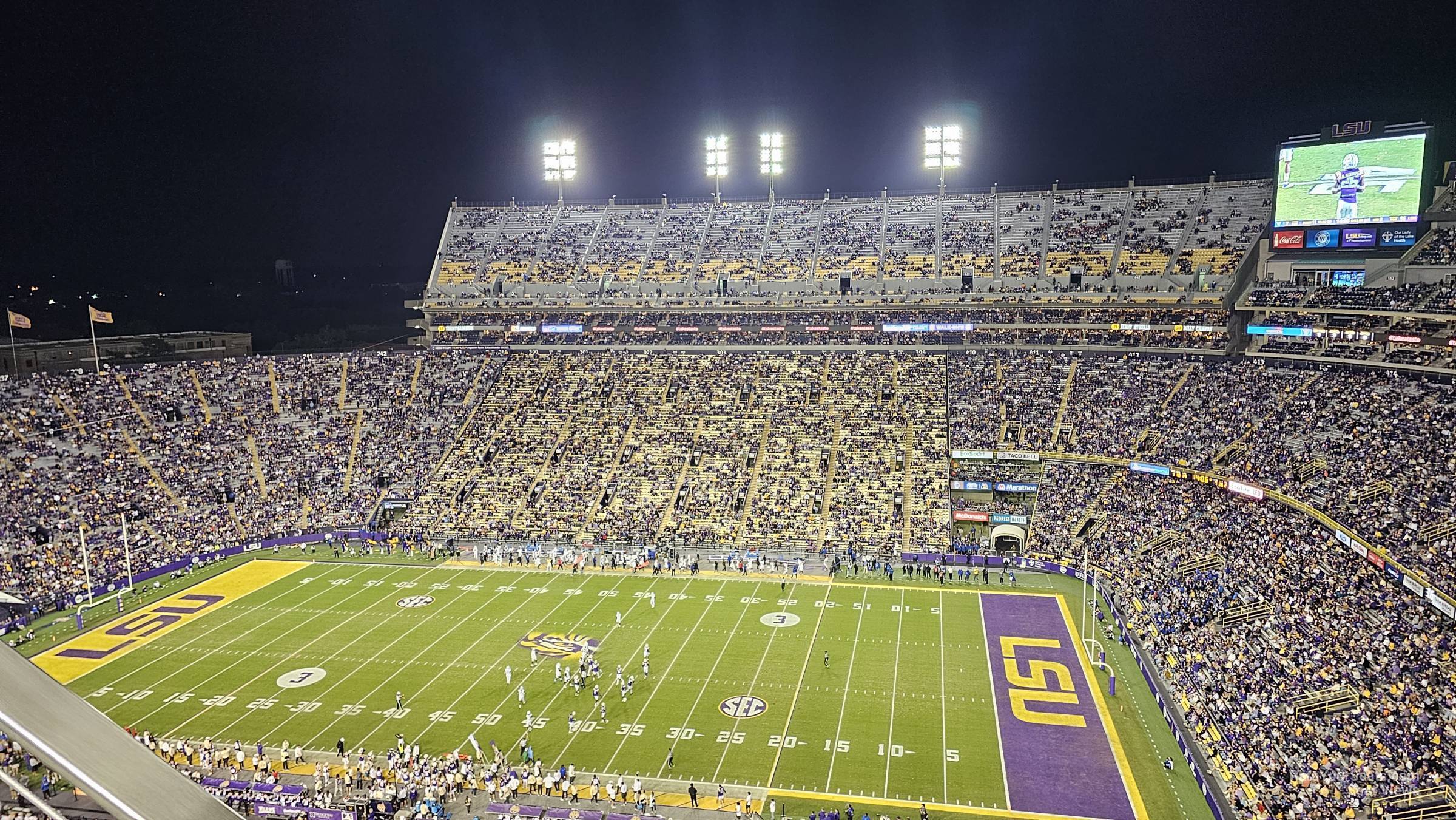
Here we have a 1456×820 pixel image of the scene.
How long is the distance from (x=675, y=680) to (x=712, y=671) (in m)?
1.32

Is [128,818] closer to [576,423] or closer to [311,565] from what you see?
[311,565]

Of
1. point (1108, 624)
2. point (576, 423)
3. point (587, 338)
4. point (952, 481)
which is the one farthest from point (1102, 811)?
point (587, 338)

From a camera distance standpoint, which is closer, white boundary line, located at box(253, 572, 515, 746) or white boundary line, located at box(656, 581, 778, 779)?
white boundary line, located at box(656, 581, 778, 779)

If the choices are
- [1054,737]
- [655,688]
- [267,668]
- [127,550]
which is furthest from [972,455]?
[127,550]

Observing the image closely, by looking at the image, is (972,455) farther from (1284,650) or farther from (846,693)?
(846,693)

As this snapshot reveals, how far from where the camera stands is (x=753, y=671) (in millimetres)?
28906

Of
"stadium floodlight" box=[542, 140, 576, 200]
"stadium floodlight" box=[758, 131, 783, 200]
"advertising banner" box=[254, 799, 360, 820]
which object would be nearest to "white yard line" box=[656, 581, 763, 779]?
"advertising banner" box=[254, 799, 360, 820]

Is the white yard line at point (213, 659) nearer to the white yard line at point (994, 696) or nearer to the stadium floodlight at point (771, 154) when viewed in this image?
the white yard line at point (994, 696)

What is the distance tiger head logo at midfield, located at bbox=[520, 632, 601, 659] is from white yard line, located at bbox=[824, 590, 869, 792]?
8485mm

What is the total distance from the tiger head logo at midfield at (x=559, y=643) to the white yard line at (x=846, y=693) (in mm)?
8485

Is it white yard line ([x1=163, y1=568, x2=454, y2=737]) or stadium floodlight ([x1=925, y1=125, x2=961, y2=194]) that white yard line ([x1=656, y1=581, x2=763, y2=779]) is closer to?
white yard line ([x1=163, y1=568, x2=454, y2=737])

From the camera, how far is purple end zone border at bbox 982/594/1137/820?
21141 mm

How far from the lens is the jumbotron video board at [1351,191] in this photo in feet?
133

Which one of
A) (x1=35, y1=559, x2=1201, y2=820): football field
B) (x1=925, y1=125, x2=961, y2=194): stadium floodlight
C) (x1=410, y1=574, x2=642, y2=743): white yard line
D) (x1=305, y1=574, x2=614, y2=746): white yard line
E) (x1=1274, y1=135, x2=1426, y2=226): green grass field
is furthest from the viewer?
(x1=925, y1=125, x2=961, y2=194): stadium floodlight
